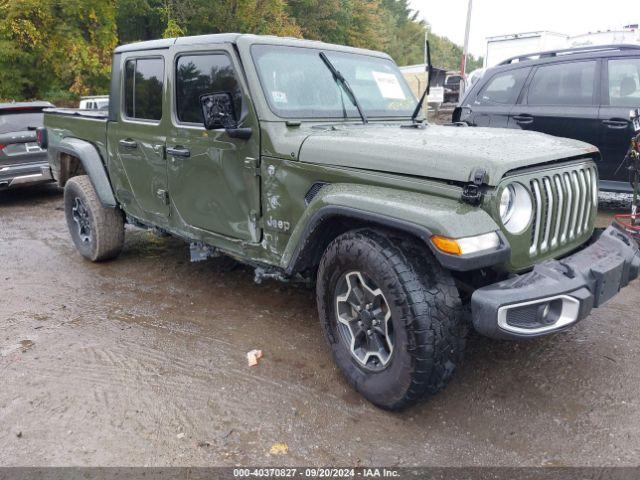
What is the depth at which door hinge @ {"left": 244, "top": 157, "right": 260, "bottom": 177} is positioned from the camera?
326 cm

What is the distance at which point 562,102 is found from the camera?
606 cm

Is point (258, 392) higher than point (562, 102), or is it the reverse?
point (562, 102)

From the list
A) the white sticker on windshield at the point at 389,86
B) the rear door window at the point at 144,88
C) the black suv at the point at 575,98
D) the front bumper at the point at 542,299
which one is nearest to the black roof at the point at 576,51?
the black suv at the point at 575,98

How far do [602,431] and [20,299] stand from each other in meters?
4.31

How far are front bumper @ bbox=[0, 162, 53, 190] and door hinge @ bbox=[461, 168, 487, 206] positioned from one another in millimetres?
6919

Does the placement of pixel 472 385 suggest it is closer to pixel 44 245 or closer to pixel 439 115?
pixel 44 245

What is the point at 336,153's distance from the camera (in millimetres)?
2875

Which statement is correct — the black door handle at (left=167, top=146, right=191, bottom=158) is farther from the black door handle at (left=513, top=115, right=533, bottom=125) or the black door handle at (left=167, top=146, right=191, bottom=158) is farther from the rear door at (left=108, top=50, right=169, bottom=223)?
the black door handle at (left=513, top=115, right=533, bottom=125)

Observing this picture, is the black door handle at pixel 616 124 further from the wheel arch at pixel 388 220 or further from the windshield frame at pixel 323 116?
the wheel arch at pixel 388 220

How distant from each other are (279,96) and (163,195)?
4.49 feet

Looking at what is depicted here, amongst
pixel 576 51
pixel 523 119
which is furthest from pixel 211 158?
pixel 576 51

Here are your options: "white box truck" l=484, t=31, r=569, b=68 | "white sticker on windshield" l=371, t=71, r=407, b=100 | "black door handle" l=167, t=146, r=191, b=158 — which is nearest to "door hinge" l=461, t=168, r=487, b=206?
"white sticker on windshield" l=371, t=71, r=407, b=100

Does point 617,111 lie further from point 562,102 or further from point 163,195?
point 163,195

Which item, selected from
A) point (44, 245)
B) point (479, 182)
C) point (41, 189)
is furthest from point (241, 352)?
point (41, 189)
